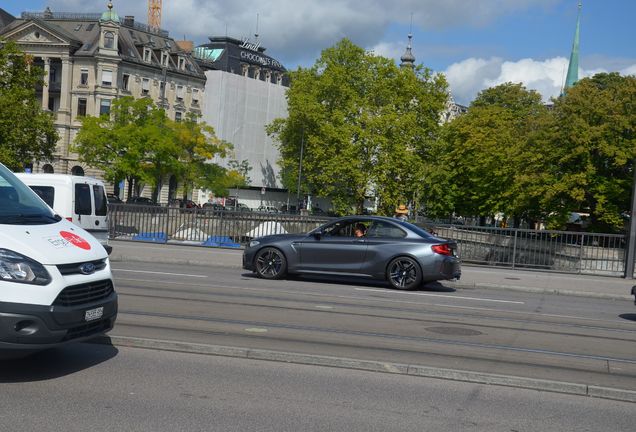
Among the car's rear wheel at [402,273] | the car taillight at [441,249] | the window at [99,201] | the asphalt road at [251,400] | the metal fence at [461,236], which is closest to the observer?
the asphalt road at [251,400]

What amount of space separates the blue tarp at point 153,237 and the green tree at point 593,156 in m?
19.9

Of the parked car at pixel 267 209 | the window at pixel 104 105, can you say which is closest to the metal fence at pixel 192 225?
the parked car at pixel 267 209

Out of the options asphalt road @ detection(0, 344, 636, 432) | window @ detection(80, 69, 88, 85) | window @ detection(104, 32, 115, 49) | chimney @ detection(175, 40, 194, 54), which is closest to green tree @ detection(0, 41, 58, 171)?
window @ detection(104, 32, 115, 49)

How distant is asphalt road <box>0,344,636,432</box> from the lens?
6.38m

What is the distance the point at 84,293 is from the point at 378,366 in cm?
294

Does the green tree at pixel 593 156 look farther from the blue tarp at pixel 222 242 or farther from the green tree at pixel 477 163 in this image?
the blue tarp at pixel 222 242

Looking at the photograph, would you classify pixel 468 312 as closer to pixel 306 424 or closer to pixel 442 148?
pixel 306 424

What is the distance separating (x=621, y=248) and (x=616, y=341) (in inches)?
568

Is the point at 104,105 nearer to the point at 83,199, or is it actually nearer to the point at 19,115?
the point at 19,115

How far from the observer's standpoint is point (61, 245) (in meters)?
7.35

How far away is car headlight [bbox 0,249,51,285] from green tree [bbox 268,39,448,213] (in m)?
59.1

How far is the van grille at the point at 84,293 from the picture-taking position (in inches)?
282

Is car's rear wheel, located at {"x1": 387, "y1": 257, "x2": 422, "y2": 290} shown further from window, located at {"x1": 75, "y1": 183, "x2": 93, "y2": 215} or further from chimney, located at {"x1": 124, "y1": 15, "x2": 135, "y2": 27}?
chimney, located at {"x1": 124, "y1": 15, "x2": 135, "y2": 27}

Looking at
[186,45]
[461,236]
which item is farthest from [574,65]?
[461,236]
